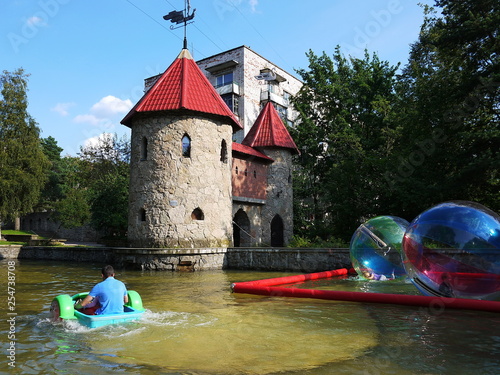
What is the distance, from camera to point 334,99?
33.2 metres

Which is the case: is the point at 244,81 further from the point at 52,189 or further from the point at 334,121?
the point at 52,189

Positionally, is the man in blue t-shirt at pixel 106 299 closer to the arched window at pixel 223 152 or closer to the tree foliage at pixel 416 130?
the tree foliage at pixel 416 130

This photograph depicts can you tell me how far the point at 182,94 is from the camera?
19.9 metres

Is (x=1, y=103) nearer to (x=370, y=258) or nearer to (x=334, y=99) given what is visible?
(x=334, y=99)

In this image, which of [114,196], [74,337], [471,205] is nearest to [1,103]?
[114,196]

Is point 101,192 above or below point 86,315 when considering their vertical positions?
above

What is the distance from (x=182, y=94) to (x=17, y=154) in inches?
924

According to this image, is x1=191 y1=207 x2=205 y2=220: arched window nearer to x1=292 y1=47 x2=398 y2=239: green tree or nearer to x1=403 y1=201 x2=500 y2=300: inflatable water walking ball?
x1=292 y1=47 x2=398 y2=239: green tree

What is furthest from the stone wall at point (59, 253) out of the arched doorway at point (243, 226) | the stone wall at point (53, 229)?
the stone wall at point (53, 229)

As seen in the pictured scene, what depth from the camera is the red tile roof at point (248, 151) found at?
24811mm

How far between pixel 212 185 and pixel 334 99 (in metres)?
17.2

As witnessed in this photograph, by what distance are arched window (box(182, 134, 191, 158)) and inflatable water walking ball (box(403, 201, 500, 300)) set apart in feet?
44.6

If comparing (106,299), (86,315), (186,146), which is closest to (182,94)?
(186,146)

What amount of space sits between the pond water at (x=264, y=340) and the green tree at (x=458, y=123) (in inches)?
383
